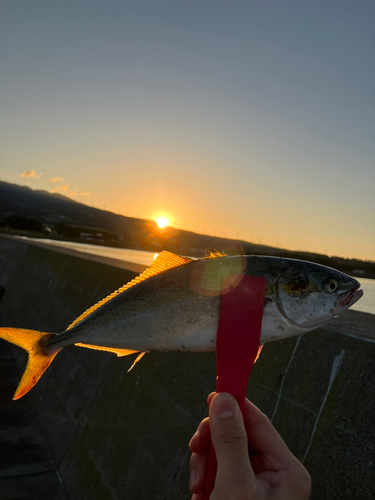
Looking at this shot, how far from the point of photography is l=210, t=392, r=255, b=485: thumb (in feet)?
4.92

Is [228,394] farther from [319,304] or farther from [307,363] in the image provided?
[307,363]

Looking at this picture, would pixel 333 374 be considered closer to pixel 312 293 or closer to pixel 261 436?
pixel 261 436

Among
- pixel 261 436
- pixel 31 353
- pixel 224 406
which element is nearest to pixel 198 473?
pixel 261 436

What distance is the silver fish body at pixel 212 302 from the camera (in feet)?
4.36

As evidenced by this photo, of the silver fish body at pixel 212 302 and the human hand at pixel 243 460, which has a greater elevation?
the silver fish body at pixel 212 302

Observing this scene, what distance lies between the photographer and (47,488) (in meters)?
5.25

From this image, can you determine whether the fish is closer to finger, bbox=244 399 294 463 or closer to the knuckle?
the knuckle

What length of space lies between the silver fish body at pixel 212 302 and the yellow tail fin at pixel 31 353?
Result: 41cm

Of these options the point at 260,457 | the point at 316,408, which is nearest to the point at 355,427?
the point at 316,408

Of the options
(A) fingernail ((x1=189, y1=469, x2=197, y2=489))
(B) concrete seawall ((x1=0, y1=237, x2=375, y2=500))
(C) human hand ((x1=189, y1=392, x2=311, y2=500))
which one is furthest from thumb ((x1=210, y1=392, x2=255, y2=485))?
(B) concrete seawall ((x1=0, y1=237, x2=375, y2=500))

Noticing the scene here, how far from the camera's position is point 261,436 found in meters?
1.94

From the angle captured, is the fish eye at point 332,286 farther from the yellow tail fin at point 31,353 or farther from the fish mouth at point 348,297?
the yellow tail fin at point 31,353

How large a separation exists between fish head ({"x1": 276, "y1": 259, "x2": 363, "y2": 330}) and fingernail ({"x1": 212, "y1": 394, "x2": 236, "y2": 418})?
1.40ft

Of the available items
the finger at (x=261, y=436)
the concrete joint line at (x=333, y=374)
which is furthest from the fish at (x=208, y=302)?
the concrete joint line at (x=333, y=374)
